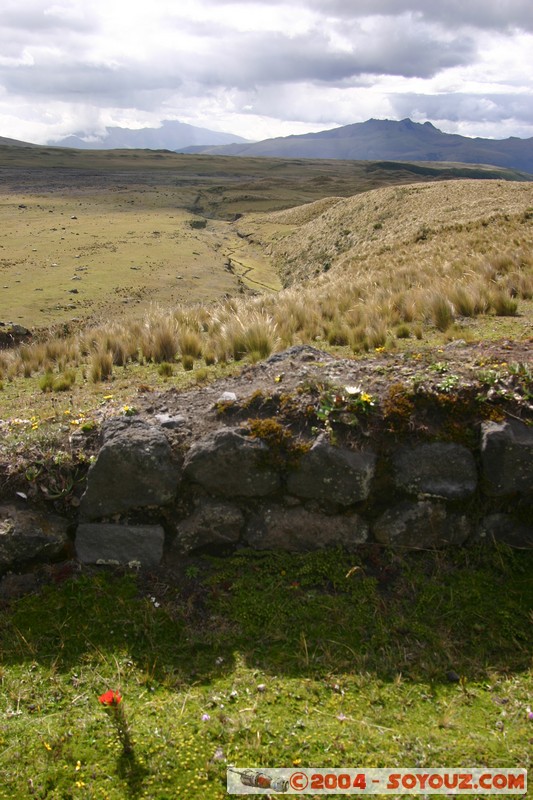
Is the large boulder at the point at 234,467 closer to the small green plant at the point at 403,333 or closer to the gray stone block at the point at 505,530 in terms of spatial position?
the gray stone block at the point at 505,530

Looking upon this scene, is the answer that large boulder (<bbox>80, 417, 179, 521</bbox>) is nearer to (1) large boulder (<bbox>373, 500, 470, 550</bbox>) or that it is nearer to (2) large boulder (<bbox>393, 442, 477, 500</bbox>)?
(1) large boulder (<bbox>373, 500, 470, 550</bbox>)

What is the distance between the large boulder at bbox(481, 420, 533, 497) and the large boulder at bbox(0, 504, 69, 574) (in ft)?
14.0

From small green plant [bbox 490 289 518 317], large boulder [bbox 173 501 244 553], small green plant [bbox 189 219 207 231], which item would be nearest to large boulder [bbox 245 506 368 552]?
large boulder [bbox 173 501 244 553]

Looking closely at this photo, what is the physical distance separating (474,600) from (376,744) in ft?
5.72

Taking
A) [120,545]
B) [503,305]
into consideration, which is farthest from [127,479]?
[503,305]

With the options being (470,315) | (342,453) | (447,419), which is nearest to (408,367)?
(447,419)

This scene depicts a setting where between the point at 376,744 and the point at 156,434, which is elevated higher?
the point at 156,434

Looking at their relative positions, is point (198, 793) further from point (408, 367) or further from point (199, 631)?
point (408, 367)

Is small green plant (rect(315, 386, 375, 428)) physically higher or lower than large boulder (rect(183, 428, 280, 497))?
higher

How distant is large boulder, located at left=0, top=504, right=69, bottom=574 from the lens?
5309 millimetres

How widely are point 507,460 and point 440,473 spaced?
642 mm

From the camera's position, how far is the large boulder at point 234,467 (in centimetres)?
548

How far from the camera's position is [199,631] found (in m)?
4.80

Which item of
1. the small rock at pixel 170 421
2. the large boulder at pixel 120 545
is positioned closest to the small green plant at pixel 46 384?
the small rock at pixel 170 421
